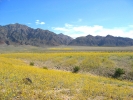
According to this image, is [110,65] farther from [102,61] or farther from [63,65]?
[63,65]

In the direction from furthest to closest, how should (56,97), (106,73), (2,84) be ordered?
(106,73)
(2,84)
(56,97)

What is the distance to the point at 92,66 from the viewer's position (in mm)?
29844

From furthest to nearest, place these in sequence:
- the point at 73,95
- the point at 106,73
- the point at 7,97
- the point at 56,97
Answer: the point at 106,73
the point at 73,95
the point at 56,97
the point at 7,97

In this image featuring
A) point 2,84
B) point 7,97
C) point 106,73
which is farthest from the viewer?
point 106,73

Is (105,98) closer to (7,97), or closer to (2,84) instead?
(7,97)

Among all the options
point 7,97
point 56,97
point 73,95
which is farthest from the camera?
point 73,95

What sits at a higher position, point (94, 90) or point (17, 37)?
point (17, 37)

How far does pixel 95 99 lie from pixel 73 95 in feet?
4.82

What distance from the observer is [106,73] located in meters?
26.5

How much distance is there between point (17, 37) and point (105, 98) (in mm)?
194801

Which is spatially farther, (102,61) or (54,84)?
(102,61)

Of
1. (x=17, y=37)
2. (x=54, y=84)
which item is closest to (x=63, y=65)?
(x=54, y=84)

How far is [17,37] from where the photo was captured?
194875 millimetres

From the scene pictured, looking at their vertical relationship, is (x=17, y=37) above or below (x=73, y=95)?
above
